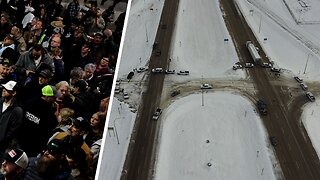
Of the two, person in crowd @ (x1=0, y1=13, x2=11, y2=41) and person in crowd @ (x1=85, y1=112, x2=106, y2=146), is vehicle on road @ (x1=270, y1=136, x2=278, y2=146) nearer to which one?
person in crowd @ (x1=0, y1=13, x2=11, y2=41)

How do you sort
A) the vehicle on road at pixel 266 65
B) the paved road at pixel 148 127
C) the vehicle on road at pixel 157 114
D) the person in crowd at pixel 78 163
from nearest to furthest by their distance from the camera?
the person in crowd at pixel 78 163, the paved road at pixel 148 127, the vehicle on road at pixel 157 114, the vehicle on road at pixel 266 65

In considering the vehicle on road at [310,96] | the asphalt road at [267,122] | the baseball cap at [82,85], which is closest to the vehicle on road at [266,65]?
the asphalt road at [267,122]

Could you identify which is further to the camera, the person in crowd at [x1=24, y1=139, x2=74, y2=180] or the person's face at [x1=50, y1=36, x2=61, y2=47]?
the person's face at [x1=50, y1=36, x2=61, y2=47]

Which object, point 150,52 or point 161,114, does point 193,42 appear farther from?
point 161,114

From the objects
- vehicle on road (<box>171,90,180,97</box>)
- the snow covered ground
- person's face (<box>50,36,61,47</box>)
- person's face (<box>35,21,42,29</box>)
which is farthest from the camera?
vehicle on road (<box>171,90,180,97</box>)

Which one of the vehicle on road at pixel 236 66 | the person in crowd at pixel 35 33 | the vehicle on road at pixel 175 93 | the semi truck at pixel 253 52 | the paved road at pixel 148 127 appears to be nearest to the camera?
the person in crowd at pixel 35 33

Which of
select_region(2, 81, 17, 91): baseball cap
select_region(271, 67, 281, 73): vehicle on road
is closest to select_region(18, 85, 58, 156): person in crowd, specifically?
select_region(2, 81, 17, 91): baseball cap

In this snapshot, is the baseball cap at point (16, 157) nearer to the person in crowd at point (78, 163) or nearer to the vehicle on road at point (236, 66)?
the person in crowd at point (78, 163)
